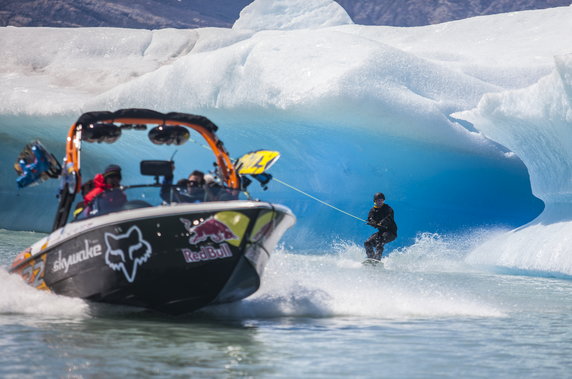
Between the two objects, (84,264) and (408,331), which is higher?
(84,264)

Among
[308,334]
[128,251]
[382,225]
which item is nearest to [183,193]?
[128,251]

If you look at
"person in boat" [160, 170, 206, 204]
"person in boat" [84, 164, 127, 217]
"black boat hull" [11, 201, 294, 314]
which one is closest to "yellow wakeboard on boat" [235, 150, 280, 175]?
"person in boat" [160, 170, 206, 204]

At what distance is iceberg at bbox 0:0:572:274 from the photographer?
12.7m

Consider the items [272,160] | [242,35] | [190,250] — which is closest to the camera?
[190,250]

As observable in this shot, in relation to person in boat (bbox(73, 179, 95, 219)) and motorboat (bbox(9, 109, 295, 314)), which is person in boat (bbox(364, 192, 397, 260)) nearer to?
motorboat (bbox(9, 109, 295, 314))

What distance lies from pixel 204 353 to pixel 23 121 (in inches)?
562

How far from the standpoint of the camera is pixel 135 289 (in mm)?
5980

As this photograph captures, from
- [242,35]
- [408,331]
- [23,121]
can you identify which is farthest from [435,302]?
[242,35]

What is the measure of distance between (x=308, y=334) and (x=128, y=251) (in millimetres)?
1409

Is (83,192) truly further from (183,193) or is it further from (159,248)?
(159,248)

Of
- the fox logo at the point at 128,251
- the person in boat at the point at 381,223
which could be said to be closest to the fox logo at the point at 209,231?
the fox logo at the point at 128,251

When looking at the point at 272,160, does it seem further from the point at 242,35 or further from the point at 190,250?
the point at 242,35

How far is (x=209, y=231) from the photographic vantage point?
5.89 metres

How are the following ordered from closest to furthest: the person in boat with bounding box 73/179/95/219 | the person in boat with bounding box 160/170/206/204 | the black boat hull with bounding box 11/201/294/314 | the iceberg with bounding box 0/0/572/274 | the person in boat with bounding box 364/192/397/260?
the black boat hull with bounding box 11/201/294/314 → the person in boat with bounding box 160/170/206/204 → the person in boat with bounding box 73/179/95/219 → the person in boat with bounding box 364/192/397/260 → the iceberg with bounding box 0/0/572/274
